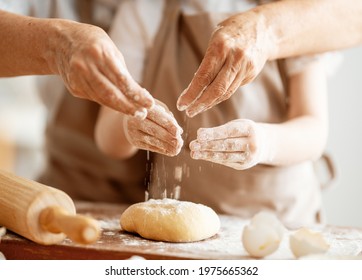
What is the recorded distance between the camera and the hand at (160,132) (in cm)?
86

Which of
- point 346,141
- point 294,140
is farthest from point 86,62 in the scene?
point 346,141

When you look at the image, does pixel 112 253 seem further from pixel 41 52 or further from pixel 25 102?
pixel 25 102

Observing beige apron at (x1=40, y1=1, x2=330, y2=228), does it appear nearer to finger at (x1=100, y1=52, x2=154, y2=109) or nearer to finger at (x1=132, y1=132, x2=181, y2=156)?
finger at (x1=132, y1=132, x2=181, y2=156)

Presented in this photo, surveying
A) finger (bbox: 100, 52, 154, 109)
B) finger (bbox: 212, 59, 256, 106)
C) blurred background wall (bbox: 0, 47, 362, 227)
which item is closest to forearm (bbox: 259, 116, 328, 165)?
finger (bbox: 212, 59, 256, 106)

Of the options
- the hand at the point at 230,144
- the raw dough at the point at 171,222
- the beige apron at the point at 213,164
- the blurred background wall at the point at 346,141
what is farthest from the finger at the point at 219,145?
the blurred background wall at the point at 346,141

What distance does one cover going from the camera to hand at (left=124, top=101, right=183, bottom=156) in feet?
2.81

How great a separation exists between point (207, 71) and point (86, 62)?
19 centimetres

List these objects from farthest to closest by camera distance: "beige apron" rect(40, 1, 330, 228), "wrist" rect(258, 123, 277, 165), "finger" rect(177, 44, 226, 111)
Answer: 1. "beige apron" rect(40, 1, 330, 228)
2. "wrist" rect(258, 123, 277, 165)
3. "finger" rect(177, 44, 226, 111)

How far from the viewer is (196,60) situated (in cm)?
117

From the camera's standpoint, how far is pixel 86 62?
2.38ft

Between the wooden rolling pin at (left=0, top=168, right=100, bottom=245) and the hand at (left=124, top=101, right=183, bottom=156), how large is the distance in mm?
188

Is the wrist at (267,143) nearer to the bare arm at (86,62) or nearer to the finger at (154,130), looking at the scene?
the finger at (154,130)

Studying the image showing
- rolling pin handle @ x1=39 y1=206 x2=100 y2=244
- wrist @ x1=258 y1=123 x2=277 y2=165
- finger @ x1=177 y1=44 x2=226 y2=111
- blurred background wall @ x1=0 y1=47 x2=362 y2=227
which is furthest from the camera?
blurred background wall @ x1=0 y1=47 x2=362 y2=227
